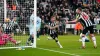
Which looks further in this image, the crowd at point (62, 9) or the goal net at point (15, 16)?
the crowd at point (62, 9)

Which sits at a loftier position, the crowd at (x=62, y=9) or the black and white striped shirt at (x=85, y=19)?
the black and white striped shirt at (x=85, y=19)

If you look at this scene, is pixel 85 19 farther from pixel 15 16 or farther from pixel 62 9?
pixel 62 9

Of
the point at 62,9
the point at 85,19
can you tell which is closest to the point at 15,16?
the point at 85,19

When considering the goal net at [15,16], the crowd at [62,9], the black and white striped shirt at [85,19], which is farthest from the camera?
the crowd at [62,9]

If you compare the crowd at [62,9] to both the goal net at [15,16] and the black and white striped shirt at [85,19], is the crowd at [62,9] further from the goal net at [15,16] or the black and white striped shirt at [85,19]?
the black and white striped shirt at [85,19]

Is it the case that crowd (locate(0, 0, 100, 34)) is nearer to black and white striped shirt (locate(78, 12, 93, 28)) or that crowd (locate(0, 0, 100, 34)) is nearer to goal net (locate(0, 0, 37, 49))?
goal net (locate(0, 0, 37, 49))

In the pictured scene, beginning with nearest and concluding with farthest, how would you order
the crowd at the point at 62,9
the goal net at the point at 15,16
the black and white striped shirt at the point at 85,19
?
1. the black and white striped shirt at the point at 85,19
2. the goal net at the point at 15,16
3. the crowd at the point at 62,9

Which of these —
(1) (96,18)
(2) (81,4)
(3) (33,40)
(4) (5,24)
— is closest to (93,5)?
(2) (81,4)

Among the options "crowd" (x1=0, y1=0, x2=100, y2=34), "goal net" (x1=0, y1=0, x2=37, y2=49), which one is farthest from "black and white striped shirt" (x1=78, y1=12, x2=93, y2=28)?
"crowd" (x1=0, y1=0, x2=100, y2=34)

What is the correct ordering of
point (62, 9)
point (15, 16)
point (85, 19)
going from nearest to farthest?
point (85, 19)
point (15, 16)
point (62, 9)

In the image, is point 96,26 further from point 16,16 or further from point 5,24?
point 5,24

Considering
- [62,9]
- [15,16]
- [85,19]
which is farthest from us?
[62,9]

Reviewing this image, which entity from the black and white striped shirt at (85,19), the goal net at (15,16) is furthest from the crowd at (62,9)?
the black and white striped shirt at (85,19)

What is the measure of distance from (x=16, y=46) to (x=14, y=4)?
5379mm
